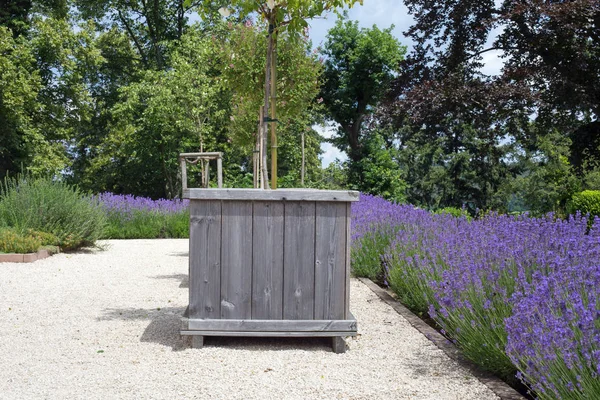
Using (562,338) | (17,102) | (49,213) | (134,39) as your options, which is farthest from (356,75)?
(562,338)

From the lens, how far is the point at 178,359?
162 inches

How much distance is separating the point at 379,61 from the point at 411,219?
19.2m

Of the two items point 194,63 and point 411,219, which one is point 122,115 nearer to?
point 194,63

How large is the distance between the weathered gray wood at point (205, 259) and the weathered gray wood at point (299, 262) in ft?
1.58

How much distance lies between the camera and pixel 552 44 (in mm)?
12781

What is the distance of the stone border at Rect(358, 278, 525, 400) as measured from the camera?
3393mm

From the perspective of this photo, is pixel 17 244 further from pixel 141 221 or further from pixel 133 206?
pixel 133 206

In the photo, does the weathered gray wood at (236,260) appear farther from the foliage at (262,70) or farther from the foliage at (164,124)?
the foliage at (164,124)

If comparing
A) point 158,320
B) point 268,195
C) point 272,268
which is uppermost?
point 268,195

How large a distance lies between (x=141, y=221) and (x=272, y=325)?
11550mm

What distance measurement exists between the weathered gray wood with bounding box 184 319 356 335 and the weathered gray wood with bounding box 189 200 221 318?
0.07m

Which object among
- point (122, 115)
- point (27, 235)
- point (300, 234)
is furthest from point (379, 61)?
point (300, 234)

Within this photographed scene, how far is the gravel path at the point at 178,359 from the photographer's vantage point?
348 centimetres

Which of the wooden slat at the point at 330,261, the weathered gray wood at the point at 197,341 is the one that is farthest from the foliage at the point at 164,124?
the weathered gray wood at the point at 197,341
